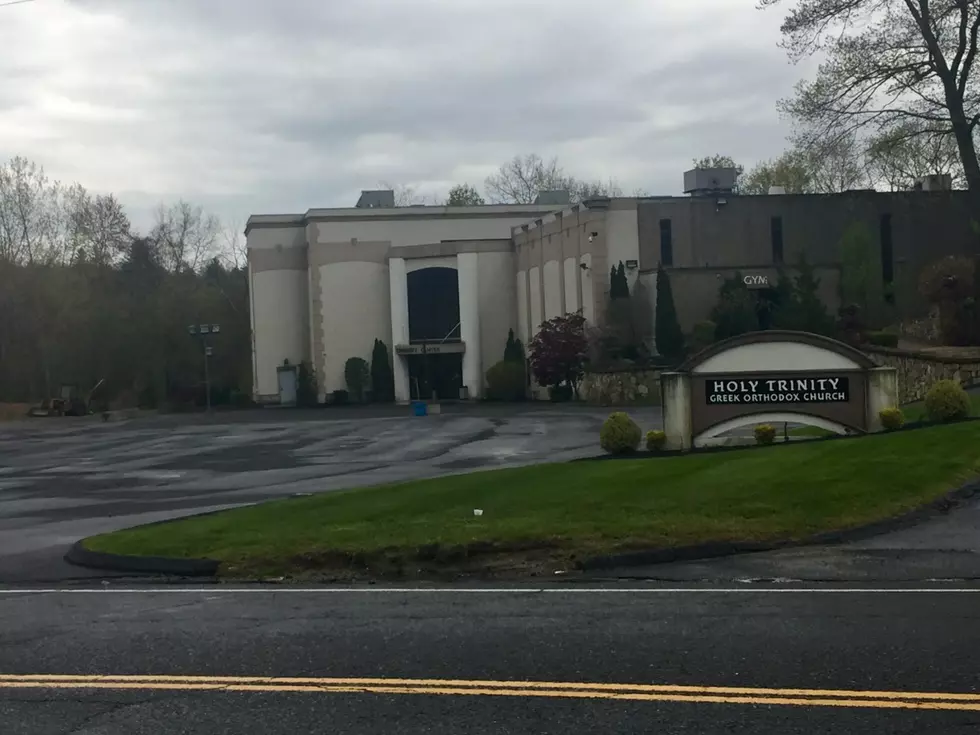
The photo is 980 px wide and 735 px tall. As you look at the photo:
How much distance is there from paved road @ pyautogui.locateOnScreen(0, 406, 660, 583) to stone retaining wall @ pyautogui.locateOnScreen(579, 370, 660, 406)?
107 inches

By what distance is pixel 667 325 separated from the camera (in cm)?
5116

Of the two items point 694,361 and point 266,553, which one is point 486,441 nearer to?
point 694,361

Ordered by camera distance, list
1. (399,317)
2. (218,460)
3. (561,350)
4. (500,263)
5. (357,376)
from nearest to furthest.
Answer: (218,460) → (561,350) → (500,263) → (399,317) → (357,376)

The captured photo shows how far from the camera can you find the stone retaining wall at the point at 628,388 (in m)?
48.8

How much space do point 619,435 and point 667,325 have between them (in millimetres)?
31917

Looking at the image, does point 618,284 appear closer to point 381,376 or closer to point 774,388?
point 381,376

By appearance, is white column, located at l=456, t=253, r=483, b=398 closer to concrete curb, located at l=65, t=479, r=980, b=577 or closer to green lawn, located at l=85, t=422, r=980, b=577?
green lawn, located at l=85, t=422, r=980, b=577

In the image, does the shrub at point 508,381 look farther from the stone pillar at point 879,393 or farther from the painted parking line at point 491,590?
the painted parking line at point 491,590

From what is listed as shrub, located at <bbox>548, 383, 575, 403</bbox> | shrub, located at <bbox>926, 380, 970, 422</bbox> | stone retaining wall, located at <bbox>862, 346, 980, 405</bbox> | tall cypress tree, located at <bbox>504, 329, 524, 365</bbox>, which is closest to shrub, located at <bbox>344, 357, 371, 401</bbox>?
tall cypress tree, located at <bbox>504, 329, 524, 365</bbox>

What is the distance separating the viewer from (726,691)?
6.74 m

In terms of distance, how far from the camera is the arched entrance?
67750 millimetres

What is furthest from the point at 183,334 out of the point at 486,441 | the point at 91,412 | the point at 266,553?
the point at 266,553

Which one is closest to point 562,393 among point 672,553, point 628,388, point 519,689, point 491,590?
point 628,388

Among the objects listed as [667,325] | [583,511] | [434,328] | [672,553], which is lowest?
[672,553]
